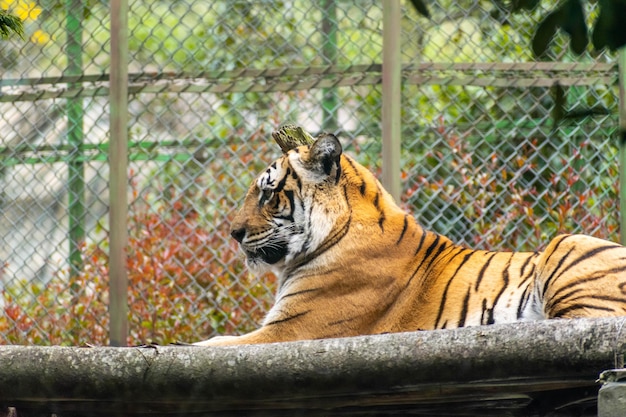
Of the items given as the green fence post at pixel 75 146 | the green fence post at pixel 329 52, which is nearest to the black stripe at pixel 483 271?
the green fence post at pixel 329 52

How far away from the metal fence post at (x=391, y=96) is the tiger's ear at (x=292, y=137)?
0.69 metres

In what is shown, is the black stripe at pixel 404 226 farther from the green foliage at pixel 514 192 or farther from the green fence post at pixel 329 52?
the green fence post at pixel 329 52

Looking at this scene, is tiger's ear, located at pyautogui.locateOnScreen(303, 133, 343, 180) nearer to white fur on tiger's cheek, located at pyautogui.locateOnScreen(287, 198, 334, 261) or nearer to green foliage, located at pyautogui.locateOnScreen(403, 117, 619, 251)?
white fur on tiger's cheek, located at pyautogui.locateOnScreen(287, 198, 334, 261)

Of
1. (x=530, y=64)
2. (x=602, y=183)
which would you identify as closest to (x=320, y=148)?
(x=530, y=64)

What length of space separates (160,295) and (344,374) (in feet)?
10.9

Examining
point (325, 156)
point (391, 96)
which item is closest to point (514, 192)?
point (391, 96)

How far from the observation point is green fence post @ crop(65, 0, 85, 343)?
5746 millimetres

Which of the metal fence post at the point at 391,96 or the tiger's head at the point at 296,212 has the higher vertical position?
the metal fence post at the point at 391,96

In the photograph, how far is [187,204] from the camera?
595 cm

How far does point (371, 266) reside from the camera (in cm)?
378

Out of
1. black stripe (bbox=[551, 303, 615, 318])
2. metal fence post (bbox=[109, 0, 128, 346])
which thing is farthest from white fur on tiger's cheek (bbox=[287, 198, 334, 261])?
metal fence post (bbox=[109, 0, 128, 346])

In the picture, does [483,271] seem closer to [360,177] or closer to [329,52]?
[360,177]

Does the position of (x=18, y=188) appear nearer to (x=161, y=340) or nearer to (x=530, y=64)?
(x=161, y=340)

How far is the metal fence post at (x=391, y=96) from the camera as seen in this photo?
4887 millimetres
